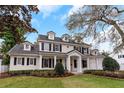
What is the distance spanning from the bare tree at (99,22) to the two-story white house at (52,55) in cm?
202

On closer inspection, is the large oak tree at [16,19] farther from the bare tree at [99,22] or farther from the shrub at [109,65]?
the shrub at [109,65]

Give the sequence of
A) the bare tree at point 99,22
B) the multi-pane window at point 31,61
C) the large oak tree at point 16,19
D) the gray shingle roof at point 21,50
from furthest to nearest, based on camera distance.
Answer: the multi-pane window at point 31,61 → the gray shingle roof at point 21,50 → the bare tree at point 99,22 → the large oak tree at point 16,19

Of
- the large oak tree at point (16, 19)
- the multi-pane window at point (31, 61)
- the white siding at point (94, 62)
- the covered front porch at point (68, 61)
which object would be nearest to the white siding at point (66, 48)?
the covered front porch at point (68, 61)

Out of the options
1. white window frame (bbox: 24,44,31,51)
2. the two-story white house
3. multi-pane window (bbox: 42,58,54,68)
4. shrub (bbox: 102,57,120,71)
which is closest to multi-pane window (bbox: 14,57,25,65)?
the two-story white house

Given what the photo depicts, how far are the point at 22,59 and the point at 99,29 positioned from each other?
613 centimetres

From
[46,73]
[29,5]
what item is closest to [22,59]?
[46,73]

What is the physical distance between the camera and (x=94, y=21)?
10555mm

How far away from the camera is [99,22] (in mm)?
10852

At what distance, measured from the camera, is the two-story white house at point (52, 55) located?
1287 centimetres
